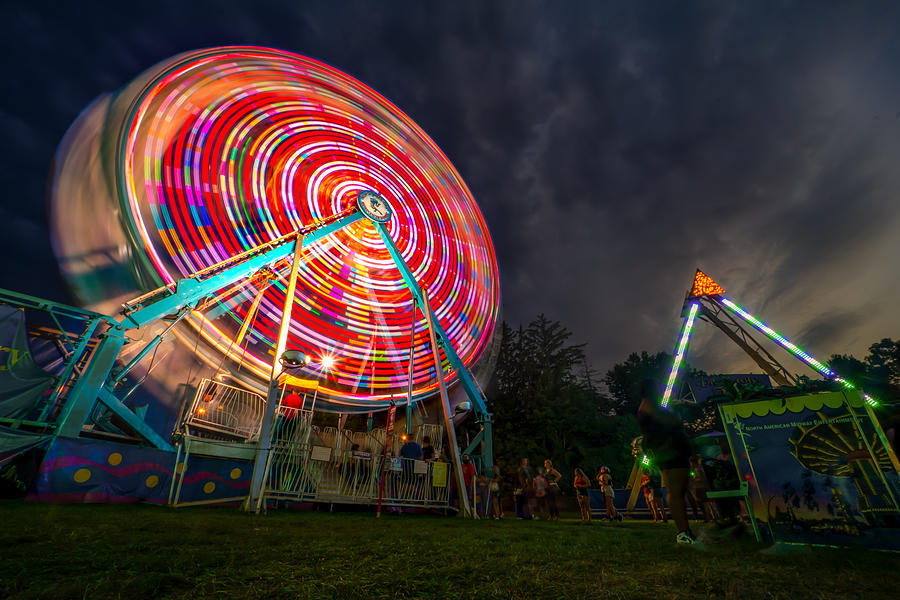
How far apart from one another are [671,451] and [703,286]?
1276cm

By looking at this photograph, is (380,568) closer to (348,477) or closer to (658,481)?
(348,477)

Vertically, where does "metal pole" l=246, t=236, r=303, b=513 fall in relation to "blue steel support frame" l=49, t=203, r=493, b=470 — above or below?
below

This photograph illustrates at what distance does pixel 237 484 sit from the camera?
23.4ft

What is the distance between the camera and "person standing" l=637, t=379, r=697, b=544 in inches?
134

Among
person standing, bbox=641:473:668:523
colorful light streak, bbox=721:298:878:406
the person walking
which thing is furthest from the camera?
colorful light streak, bbox=721:298:878:406

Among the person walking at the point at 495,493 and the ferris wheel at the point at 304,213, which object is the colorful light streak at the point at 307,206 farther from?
the person walking at the point at 495,493

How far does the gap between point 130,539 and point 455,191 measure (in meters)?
17.1

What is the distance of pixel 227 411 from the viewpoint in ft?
31.1

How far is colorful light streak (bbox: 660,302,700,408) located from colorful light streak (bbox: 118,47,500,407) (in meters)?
7.63

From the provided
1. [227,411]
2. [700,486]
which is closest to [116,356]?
[227,411]

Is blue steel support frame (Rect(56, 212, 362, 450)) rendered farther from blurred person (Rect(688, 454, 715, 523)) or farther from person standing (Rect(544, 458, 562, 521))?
blurred person (Rect(688, 454, 715, 523))

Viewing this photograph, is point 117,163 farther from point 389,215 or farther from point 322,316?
point 389,215

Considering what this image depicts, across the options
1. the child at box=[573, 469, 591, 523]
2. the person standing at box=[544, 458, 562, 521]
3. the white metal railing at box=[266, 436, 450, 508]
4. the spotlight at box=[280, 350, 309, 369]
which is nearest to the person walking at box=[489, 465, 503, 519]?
the person standing at box=[544, 458, 562, 521]

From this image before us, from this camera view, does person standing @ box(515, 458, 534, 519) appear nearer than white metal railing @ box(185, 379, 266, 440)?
No
